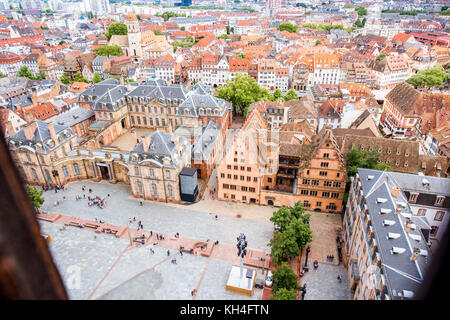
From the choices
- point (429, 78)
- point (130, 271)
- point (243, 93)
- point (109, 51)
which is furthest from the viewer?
point (109, 51)

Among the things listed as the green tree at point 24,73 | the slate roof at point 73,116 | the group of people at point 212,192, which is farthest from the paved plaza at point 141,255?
the green tree at point 24,73

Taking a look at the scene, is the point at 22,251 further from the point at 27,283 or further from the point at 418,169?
the point at 418,169

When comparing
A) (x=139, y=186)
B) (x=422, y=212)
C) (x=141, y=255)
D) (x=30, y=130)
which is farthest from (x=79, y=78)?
(x=422, y=212)

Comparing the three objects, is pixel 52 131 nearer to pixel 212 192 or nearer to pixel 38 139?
pixel 38 139

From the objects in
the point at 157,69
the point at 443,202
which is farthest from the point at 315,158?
the point at 157,69

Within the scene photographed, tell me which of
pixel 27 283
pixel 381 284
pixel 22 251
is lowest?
pixel 381 284

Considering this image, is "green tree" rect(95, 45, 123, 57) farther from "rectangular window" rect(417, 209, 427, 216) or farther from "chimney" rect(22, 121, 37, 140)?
"rectangular window" rect(417, 209, 427, 216)

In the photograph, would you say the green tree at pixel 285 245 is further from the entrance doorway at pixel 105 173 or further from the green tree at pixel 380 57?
the green tree at pixel 380 57
